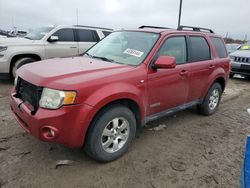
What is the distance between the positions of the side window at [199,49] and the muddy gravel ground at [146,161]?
1.31 m

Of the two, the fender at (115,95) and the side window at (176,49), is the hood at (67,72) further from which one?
the side window at (176,49)

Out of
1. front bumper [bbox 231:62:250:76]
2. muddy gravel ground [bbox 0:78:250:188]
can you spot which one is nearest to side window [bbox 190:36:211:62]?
muddy gravel ground [bbox 0:78:250:188]

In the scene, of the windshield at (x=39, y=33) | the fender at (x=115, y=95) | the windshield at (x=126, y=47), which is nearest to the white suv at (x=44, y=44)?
the windshield at (x=39, y=33)

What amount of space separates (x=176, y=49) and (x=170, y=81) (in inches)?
25.2

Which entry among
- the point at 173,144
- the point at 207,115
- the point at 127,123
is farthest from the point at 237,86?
the point at 127,123

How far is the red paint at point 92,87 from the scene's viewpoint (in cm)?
280

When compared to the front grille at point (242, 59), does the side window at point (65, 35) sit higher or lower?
higher

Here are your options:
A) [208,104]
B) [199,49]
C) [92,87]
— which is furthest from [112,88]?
[208,104]

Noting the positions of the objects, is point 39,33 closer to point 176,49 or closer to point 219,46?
point 176,49

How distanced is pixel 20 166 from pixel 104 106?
131 cm

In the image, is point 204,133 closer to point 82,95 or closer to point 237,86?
point 82,95

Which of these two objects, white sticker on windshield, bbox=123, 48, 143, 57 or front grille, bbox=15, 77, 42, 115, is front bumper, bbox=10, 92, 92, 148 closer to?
front grille, bbox=15, 77, 42, 115

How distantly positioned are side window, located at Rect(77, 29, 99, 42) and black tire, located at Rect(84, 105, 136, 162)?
5.75 m

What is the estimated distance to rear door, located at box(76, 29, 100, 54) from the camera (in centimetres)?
847
